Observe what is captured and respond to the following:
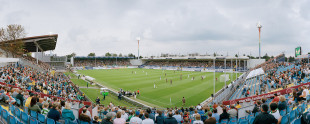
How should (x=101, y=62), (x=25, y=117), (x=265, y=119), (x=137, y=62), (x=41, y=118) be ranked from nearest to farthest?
(x=265, y=119), (x=41, y=118), (x=25, y=117), (x=101, y=62), (x=137, y=62)

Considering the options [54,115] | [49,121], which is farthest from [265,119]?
[49,121]

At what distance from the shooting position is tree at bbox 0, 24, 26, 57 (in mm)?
32844

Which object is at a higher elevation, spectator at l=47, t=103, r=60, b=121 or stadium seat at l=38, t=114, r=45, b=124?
spectator at l=47, t=103, r=60, b=121

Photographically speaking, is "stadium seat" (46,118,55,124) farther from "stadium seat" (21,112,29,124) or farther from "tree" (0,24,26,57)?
"tree" (0,24,26,57)

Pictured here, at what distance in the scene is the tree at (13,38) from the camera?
32.8 m

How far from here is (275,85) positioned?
57.8 ft

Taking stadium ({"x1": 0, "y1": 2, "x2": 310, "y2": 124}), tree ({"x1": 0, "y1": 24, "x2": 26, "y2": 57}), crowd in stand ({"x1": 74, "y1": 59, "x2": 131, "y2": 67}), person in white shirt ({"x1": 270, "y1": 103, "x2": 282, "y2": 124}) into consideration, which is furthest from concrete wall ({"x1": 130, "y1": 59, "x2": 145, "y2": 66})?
person in white shirt ({"x1": 270, "y1": 103, "x2": 282, "y2": 124})

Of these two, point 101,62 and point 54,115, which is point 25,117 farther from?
point 101,62

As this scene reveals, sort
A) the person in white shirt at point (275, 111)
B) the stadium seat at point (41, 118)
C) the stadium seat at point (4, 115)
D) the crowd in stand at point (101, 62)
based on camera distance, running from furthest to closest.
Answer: the crowd in stand at point (101, 62), the stadium seat at point (4, 115), the stadium seat at point (41, 118), the person in white shirt at point (275, 111)

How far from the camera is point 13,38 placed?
3431 centimetres

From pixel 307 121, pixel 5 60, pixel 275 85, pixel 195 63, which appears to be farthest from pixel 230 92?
pixel 195 63

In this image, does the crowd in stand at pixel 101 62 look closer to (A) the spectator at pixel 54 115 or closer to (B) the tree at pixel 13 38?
(B) the tree at pixel 13 38

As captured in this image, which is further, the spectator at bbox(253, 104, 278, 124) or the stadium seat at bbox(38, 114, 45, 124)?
the stadium seat at bbox(38, 114, 45, 124)

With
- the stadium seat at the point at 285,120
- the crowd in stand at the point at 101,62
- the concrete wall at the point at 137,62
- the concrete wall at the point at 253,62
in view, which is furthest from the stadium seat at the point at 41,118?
the concrete wall at the point at 137,62
